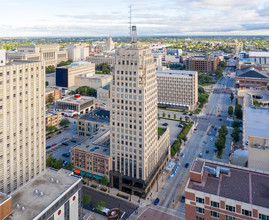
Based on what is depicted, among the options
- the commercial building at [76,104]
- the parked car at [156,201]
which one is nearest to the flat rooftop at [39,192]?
the parked car at [156,201]

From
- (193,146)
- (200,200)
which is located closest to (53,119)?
(193,146)

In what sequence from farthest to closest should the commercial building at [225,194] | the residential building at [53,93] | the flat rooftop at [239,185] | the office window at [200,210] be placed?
the residential building at [53,93] < the office window at [200,210] < the flat rooftop at [239,185] < the commercial building at [225,194]

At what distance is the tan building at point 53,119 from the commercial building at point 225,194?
9723 cm

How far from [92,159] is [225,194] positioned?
162ft

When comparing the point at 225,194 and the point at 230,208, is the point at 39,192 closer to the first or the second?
the point at 225,194

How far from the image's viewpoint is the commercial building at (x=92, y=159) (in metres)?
85.6

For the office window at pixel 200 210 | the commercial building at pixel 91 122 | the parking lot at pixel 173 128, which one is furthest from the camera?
the parking lot at pixel 173 128

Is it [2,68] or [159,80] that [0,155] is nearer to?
[2,68]

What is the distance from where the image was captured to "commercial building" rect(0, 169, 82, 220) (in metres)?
50.7

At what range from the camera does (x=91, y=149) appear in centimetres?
9094

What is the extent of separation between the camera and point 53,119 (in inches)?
5463

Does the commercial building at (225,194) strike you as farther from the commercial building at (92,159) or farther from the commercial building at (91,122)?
the commercial building at (91,122)

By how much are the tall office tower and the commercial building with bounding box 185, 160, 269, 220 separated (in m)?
40.8

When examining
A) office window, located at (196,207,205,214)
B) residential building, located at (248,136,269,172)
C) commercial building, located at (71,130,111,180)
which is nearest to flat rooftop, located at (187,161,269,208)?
office window, located at (196,207,205,214)
